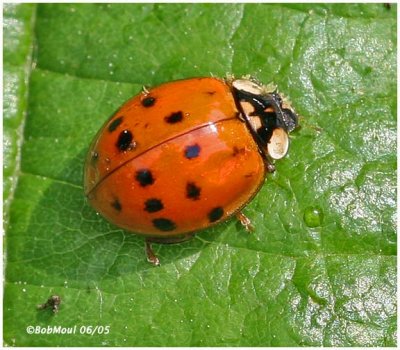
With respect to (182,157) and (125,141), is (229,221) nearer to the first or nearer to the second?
(182,157)

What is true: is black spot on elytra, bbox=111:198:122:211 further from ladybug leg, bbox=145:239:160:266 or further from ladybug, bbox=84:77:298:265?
ladybug leg, bbox=145:239:160:266

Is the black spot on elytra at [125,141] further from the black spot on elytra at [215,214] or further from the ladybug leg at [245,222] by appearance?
the ladybug leg at [245,222]

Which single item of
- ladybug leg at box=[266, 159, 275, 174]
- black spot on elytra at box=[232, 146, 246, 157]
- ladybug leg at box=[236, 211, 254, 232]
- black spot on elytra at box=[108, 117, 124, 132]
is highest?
black spot on elytra at box=[232, 146, 246, 157]

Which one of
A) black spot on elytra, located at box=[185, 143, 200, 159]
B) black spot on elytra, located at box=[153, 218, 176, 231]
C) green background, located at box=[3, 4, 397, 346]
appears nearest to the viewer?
black spot on elytra, located at box=[185, 143, 200, 159]

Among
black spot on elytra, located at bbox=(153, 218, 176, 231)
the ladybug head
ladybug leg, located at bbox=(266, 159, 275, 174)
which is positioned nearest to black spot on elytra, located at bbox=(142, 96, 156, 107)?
the ladybug head

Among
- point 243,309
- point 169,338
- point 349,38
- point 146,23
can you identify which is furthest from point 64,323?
point 349,38

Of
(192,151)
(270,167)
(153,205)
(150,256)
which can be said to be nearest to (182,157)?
(192,151)
